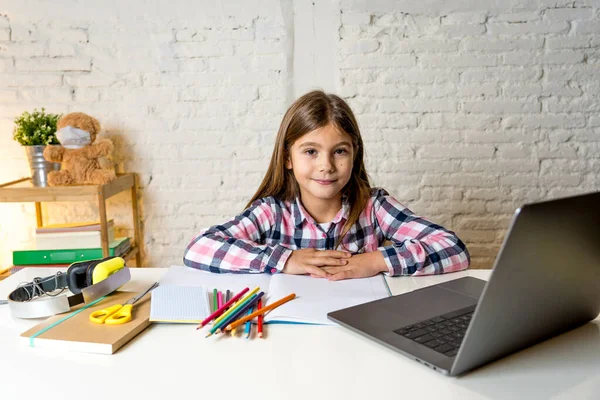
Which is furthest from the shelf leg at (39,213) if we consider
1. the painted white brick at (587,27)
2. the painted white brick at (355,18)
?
the painted white brick at (587,27)

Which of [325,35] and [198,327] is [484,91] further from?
[198,327]

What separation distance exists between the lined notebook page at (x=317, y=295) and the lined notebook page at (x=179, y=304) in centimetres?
12

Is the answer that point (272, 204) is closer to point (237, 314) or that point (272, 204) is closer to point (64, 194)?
point (237, 314)

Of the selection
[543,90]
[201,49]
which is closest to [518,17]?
[543,90]

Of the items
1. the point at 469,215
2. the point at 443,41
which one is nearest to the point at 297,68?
the point at 443,41

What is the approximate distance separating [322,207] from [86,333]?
2.79 ft

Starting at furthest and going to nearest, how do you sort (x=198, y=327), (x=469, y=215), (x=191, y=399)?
(x=469, y=215), (x=198, y=327), (x=191, y=399)

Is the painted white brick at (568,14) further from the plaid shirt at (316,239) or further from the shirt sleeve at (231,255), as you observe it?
the shirt sleeve at (231,255)

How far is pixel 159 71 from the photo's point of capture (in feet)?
7.95

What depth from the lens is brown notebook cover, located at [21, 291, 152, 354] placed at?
2.70ft

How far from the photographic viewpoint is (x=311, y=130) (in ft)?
4.92

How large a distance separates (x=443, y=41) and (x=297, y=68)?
0.62m

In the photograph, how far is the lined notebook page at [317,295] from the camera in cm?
94

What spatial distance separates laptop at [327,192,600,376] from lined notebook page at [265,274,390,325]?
1.8 inches
